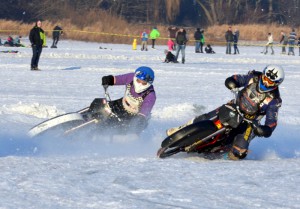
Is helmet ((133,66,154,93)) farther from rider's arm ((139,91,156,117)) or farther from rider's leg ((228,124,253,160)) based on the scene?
rider's leg ((228,124,253,160))

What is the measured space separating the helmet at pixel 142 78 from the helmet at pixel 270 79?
2.01 meters

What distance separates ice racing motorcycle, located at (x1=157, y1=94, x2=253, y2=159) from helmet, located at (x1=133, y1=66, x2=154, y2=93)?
150 cm

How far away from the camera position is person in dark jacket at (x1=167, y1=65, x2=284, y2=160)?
980cm

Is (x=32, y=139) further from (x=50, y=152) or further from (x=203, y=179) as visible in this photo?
(x=203, y=179)

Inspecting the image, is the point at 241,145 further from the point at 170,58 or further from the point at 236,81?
the point at 170,58

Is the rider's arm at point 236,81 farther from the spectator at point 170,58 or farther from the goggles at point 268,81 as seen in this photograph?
the spectator at point 170,58

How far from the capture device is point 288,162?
385 inches

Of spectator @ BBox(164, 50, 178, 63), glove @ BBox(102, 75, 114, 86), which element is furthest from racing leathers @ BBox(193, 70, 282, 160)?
spectator @ BBox(164, 50, 178, 63)

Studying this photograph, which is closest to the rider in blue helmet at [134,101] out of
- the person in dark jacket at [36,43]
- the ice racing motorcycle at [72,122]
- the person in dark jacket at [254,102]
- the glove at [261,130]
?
the ice racing motorcycle at [72,122]

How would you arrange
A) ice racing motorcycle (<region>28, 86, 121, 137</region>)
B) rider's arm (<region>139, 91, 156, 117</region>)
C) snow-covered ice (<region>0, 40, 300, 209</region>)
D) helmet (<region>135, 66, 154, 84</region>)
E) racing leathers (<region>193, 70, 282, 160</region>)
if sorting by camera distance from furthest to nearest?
helmet (<region>135, 66, 154, 84</region>) → rider's arm (<region>139, 91, 156, 117</region>) → ice racing motorcycle (<region>28, 86, 121, 137</region>) → racing leathers (<region>193, 70, 282, 160</region>) → snow-covered ice (<region>0, 40, 300, 209</region>)

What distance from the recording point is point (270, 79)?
9766 millimetres

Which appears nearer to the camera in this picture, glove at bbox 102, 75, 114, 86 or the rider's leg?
the rider's leg

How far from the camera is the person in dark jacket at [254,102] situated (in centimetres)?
980

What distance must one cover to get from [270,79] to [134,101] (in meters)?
2.41
